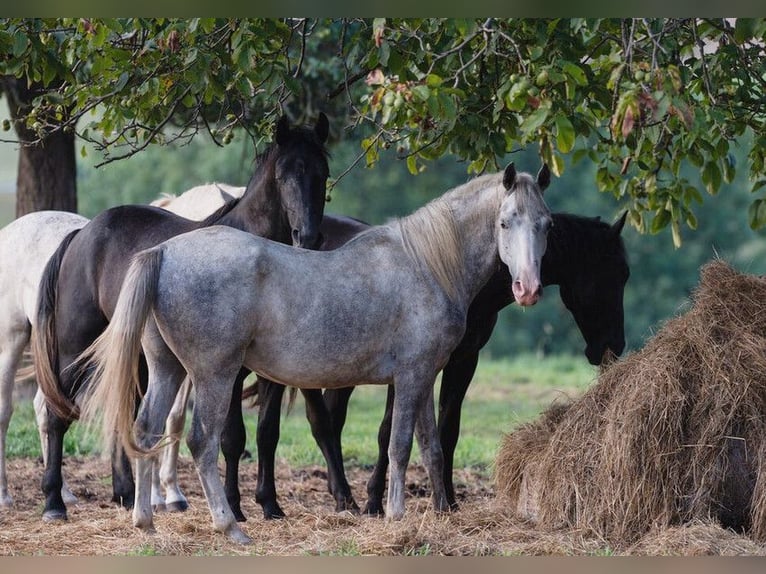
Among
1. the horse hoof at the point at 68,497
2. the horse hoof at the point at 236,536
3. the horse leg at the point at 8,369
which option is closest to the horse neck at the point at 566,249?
the horse hoof at the point at 236,536

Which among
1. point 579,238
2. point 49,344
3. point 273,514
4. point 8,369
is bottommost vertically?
point 273,514

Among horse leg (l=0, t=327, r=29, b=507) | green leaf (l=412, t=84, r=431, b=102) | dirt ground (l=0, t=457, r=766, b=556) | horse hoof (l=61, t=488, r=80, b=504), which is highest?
green leaf (l=412, t=84, r=431, b=102)

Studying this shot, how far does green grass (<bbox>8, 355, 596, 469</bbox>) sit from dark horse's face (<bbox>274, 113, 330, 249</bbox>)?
1.60 m

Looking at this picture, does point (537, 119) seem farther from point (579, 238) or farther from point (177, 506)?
point (177, 506)

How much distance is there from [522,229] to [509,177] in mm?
283

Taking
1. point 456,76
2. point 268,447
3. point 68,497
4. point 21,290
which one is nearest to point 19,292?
point 21,290

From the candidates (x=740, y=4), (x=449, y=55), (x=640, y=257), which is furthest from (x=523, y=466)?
(x=640, y=257)

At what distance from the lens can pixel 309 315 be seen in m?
5.38

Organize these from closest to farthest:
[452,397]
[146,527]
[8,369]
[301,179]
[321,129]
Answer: [146,527], [301,179], [321,129], [452,397], [8,369]

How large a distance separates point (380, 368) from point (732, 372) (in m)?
1.88

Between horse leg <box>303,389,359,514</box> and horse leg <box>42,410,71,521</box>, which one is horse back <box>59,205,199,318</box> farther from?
horse leg <box>303,389,359,514</box>

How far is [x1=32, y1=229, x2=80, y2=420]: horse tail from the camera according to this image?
6.46 metres

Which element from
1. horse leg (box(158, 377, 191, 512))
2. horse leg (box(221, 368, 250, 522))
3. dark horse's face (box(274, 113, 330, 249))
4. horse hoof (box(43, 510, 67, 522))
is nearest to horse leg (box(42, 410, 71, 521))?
horse hoof (box(43, 510, 67, 522))

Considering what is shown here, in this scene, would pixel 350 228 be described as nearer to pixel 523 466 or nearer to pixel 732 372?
pixel 523 466
